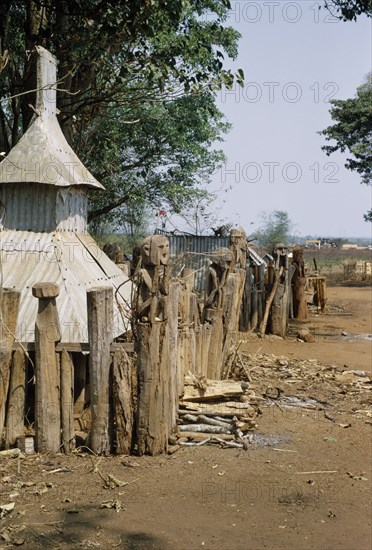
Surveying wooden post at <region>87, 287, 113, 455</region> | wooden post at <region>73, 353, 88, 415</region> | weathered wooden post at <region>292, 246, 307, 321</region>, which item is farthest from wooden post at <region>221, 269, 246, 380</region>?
weathered wooden post at <region>292, 246, 307, 321</region>

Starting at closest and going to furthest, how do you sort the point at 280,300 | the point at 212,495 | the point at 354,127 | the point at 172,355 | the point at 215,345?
the point at 212,495, the point at 172,355, the point at 215,345, the point at 280,300, the point at 354,127

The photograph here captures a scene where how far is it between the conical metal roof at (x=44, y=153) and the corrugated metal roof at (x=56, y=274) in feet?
1.98

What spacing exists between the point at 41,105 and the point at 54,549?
5041 millimetres

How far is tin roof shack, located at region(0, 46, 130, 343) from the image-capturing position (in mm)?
6206

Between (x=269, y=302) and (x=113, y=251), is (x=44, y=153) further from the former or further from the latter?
(x=269, y=302)

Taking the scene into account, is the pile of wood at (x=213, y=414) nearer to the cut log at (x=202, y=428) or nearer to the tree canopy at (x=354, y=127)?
the cut log at (x=202, y=428)

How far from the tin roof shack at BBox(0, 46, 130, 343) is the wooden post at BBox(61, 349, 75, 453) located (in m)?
0.74

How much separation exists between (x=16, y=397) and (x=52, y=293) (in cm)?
96

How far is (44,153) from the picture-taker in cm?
675

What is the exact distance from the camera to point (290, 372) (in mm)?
9148

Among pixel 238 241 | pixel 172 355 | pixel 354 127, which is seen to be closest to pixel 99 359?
pixel 172 355

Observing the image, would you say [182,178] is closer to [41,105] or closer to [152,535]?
[41,105]

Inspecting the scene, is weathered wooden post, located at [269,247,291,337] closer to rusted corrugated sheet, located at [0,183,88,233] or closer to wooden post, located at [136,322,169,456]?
rusted corrugated sheet, located at [0,183,88,233]

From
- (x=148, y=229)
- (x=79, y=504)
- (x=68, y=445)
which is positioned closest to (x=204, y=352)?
(x=68, y=445)
